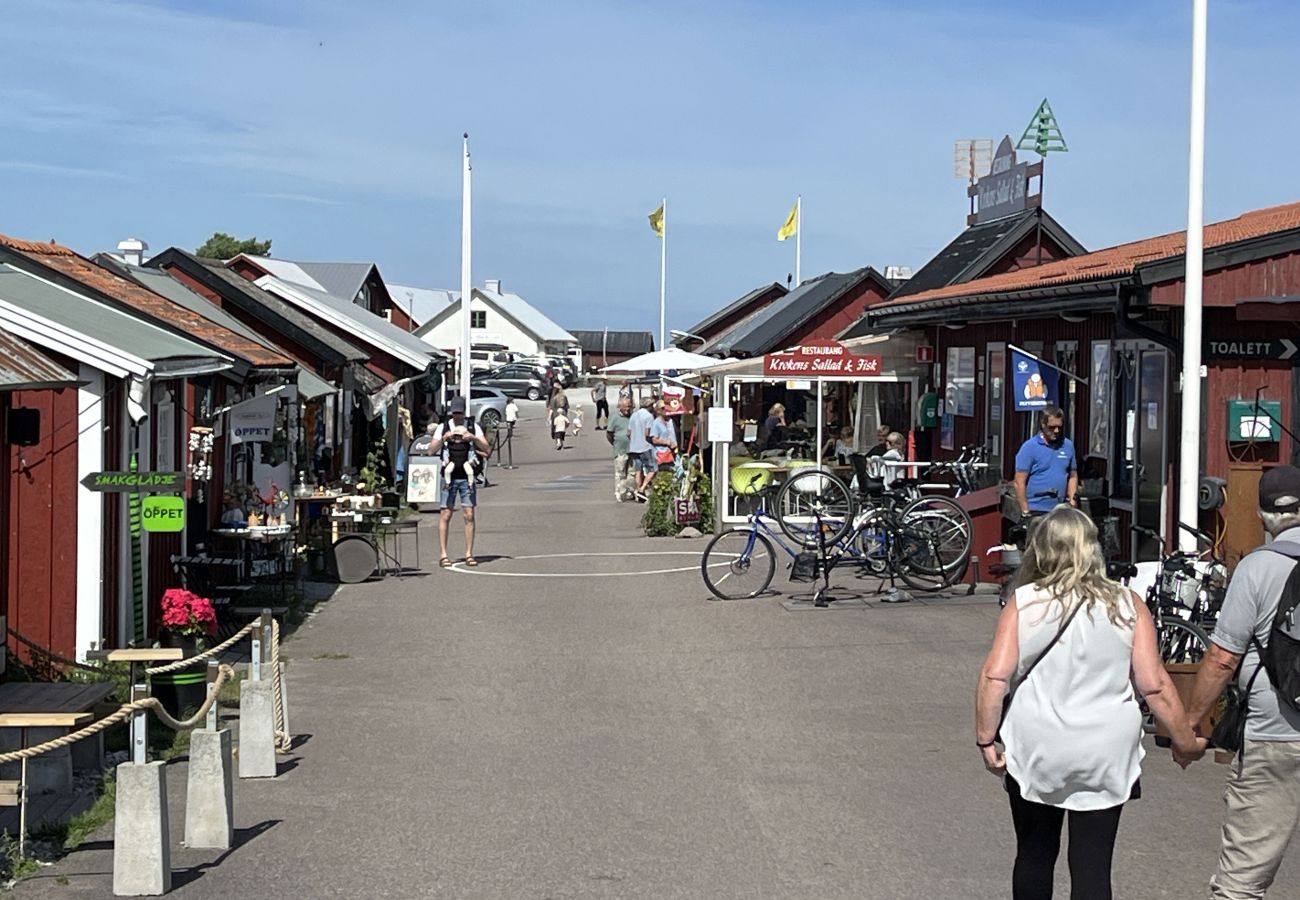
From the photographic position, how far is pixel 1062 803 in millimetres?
5211

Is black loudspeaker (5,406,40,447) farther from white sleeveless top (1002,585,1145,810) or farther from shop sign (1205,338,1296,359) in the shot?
shop sign (1205,338,1296,359)

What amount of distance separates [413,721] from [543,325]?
327ft

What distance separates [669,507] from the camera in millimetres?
22781

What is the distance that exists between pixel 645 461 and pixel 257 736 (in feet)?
60.0

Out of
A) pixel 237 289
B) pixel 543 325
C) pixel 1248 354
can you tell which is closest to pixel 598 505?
pixel 237 289

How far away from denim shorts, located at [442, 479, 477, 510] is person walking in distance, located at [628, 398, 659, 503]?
7.74 meters

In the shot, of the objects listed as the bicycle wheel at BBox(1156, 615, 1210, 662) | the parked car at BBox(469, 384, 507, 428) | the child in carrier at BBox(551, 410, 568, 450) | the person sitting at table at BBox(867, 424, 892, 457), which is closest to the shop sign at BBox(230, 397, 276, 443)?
the person sitting at table at BBox(867, 424, 892, 457)

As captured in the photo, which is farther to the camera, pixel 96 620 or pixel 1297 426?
pixel 1297 426

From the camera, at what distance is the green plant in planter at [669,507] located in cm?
2267

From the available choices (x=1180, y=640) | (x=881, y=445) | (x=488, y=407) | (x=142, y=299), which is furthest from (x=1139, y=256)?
(x=488, y=407)

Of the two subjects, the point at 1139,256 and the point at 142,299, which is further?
the point at 1139,256

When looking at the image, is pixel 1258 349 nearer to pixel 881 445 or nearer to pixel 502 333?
pixel 881 445

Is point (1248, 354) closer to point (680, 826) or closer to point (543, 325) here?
point (680, 826)

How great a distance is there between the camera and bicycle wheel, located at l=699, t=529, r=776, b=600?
52.0ft
